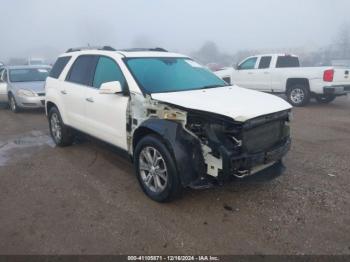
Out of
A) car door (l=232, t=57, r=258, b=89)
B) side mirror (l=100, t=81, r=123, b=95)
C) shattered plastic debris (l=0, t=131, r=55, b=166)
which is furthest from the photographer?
car door (l=232, t=57, r=258, b=89)

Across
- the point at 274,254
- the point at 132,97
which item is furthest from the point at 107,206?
the point at 274,254

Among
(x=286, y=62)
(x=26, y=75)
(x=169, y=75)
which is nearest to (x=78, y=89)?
(x=169, y=75)

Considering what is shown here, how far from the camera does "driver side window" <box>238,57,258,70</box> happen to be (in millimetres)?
13336

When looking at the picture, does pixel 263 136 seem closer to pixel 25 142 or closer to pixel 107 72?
pixel 107 72

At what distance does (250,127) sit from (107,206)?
1937 millimetres

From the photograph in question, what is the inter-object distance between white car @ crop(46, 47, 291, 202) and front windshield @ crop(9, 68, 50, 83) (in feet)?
22.9

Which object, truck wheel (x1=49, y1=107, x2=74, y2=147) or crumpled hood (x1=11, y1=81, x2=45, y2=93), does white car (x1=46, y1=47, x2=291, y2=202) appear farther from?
crumpled hood (x1=11, y1=81, x2=45, y2=93)

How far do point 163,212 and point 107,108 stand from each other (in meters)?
1.73

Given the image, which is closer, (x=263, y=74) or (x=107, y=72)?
(x=107, y=72)

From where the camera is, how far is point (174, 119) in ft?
13.1

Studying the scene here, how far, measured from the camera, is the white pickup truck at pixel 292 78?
11.0 m

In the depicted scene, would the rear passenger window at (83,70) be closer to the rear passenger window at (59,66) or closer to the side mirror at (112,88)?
the rear passenger window at (59,66)

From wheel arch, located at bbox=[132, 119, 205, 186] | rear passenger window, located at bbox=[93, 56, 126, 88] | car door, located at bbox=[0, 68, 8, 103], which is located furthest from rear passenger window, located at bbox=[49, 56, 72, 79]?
car door, located at bbox=[0, 68, 8, 103]

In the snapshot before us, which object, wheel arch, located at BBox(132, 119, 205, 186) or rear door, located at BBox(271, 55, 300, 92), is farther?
rear door, located at BBox(271, 55, 300, 92)
